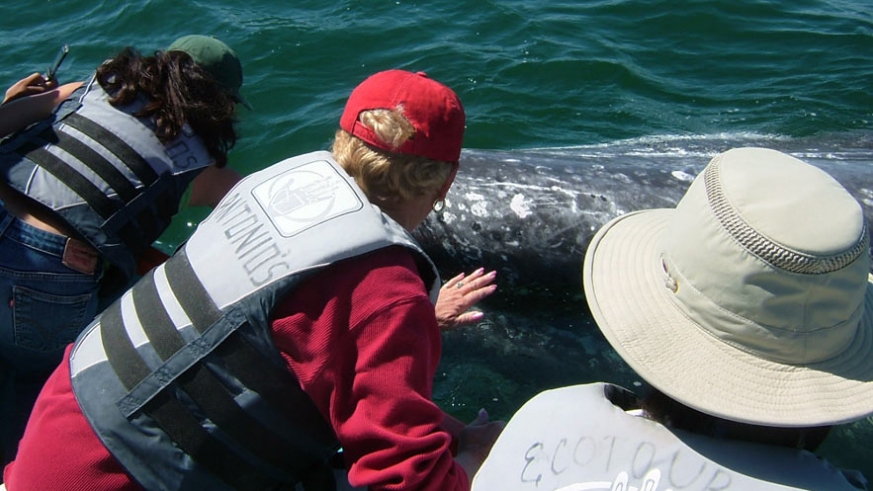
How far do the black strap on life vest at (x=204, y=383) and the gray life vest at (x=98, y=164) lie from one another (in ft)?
3.00

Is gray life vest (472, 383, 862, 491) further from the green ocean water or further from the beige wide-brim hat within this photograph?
the green ocean water

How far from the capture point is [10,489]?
7.55 ft

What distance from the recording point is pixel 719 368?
5.90 ft

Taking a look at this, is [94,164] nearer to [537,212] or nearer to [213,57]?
[213,57]

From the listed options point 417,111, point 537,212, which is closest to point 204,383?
point 417,111

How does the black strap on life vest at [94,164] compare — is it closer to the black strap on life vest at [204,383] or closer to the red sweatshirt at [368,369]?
the black strap on life vest at [204,383]

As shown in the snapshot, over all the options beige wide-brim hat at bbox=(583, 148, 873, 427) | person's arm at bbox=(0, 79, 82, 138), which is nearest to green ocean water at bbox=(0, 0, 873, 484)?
person's arm at bbox=(0, 79, 82, 138)

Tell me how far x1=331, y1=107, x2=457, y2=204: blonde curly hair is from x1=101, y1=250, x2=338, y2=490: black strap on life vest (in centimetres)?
53

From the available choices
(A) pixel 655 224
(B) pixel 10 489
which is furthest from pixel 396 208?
(B) pixel 10 489

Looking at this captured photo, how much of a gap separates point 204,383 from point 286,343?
0.25m

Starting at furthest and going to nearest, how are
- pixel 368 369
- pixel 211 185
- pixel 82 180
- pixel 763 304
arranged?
1. pixel 211 185
2. pixel 82 180
3. pixel 368 369
4. pixel 763 304

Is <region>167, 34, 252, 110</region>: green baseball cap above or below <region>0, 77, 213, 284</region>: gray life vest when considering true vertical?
above

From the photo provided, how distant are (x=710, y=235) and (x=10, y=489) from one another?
197 centimetres

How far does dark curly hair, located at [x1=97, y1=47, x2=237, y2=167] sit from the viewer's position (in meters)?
3.11
